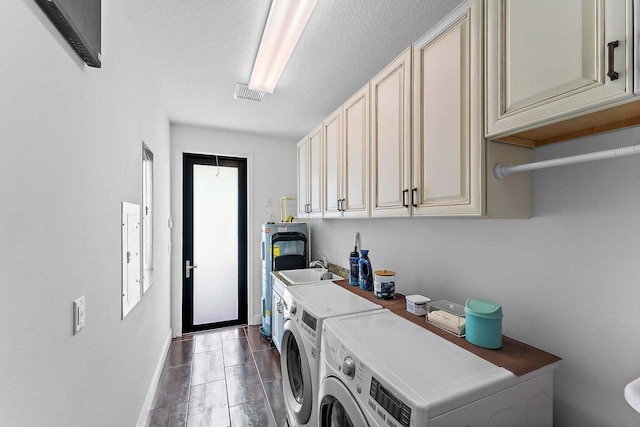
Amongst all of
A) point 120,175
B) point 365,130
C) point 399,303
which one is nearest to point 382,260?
point 399,303

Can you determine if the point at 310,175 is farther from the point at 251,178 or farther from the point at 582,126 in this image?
the point at 582,126

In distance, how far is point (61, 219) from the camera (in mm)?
873

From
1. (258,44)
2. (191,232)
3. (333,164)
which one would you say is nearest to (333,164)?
(333,164)

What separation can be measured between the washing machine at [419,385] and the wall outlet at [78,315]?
38.3 inches

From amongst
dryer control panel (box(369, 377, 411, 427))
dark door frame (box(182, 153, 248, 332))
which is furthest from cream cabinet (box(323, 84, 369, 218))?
dark door frame (box(182, 153, 248, 332))

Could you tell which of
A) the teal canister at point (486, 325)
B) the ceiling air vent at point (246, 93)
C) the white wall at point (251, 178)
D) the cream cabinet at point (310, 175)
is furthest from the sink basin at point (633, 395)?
the white wall at point (251, 178)

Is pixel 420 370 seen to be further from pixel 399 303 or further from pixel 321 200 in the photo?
pixel 321 200

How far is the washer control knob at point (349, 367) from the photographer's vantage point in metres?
1.03

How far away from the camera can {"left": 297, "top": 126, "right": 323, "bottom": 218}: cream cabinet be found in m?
2.54

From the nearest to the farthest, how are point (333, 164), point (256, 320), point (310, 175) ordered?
point (333, 164) < point (310, 175) < point (256, 320)

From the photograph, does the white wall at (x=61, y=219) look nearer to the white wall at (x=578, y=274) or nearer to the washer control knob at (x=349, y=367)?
the washer control knob at (x=349, y=367)

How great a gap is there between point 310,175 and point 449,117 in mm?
1734

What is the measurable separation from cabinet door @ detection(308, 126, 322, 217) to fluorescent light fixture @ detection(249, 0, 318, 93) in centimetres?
62

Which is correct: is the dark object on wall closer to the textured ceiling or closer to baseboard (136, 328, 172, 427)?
the textured ceiling
